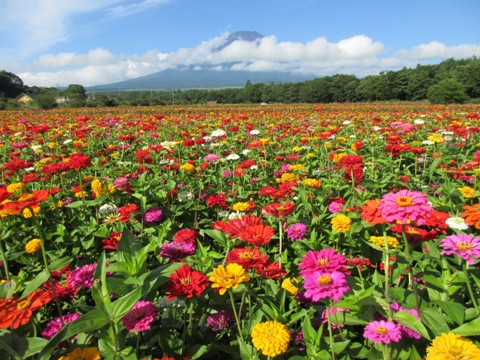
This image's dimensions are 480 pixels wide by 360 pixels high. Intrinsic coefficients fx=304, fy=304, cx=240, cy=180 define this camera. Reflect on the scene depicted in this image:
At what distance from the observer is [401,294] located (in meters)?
1.62

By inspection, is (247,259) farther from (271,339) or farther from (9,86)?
(9,86)

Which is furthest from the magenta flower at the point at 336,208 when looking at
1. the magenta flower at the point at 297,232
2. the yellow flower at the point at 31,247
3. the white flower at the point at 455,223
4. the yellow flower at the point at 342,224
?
the yellow flower at the point at 31,247

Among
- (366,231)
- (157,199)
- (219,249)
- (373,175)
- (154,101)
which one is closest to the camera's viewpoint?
(366,231)

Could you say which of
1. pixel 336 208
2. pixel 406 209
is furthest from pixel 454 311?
pixel 336 208

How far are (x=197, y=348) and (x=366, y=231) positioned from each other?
1719 millimetres

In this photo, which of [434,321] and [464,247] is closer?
[434,321]

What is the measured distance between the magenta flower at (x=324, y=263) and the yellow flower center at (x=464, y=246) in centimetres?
63

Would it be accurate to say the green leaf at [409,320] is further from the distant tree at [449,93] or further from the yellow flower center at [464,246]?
the distant tree at [449,93]

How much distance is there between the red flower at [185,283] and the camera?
1.35m

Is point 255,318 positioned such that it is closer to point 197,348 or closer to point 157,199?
point 197,348

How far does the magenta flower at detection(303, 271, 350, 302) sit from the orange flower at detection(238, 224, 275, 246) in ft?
0.91

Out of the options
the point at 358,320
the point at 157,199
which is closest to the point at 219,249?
the point at 157,199

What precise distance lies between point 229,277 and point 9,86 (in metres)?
81.2

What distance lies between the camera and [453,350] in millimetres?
1013
